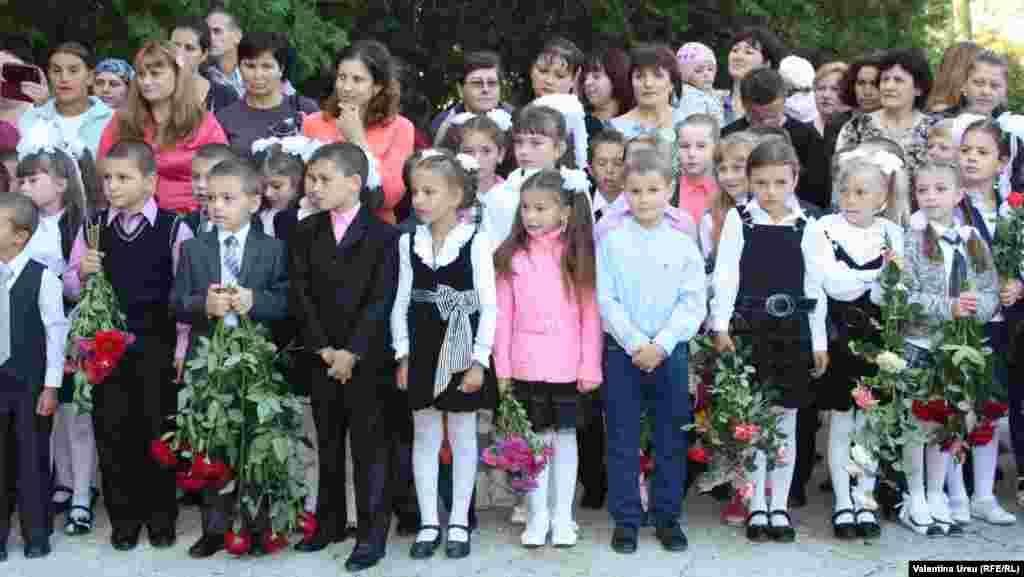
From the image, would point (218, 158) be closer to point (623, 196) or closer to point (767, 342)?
point (623, 196)

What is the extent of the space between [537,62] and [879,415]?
2.89m

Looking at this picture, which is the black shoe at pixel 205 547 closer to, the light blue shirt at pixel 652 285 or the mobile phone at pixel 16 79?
the light blue shirt at pixel 652 285

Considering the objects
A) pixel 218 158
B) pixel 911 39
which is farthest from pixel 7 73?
pixel 911 39

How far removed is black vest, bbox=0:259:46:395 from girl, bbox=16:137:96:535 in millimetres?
322

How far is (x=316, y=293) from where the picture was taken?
565 centimetres

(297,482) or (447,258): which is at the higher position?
(447,258)

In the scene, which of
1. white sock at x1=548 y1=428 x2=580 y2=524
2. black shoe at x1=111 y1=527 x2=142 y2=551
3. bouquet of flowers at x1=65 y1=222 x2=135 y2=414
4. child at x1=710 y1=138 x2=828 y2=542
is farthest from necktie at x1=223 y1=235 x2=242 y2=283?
child at x1=710 y1=138 x2=828 y2=542

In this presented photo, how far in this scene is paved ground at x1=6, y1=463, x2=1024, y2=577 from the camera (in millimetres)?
5492

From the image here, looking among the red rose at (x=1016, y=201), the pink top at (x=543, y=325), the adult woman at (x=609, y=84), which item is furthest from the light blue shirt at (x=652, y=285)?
the adult woman at (x=609, y=84)

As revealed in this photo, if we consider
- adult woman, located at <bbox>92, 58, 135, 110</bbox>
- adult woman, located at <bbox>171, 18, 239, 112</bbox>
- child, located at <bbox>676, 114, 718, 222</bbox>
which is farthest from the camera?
adult woman, located at <bbox>92, 58, 135, 110</bbox>

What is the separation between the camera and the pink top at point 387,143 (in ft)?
21.1

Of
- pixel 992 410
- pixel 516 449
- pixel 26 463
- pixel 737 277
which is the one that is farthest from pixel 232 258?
pixel 992 410

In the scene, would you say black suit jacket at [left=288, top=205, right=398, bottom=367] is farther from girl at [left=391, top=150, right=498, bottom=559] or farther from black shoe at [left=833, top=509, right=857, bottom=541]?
black shoe at [left=833, top=509, right=857, bottom=541]

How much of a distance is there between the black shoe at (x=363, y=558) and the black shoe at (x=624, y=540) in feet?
3.26
